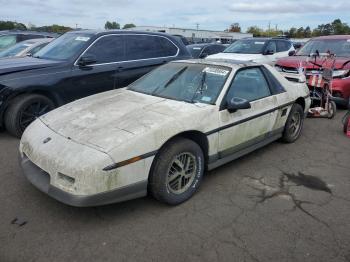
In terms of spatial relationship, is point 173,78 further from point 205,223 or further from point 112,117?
point 205,223

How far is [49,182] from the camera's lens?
306cm

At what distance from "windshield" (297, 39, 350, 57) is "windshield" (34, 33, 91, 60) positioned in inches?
233

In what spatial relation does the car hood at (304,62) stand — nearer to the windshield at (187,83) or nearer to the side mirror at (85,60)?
the windshield at (187,83)

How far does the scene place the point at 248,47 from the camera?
36.7 ft

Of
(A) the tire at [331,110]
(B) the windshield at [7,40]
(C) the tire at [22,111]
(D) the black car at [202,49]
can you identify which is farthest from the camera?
(D) the black car at [202,49]

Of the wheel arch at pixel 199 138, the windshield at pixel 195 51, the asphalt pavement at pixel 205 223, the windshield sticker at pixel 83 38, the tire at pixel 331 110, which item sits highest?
the windshield sticker at pixel 83 38

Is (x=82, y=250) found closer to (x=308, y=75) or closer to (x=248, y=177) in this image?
(x=248, y=177)

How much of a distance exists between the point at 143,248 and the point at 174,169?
911 mm

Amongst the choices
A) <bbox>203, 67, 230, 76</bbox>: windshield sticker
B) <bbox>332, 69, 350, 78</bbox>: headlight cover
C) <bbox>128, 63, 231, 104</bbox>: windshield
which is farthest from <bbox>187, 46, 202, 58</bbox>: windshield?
<bbox>203, 67, 230, 76</bbox>: windshield sticker

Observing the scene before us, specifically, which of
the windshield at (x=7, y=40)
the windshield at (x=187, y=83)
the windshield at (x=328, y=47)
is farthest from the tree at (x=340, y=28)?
the windshield at (x=187, y=83)

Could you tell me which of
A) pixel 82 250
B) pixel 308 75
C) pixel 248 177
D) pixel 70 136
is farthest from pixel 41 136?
pixel 308 75

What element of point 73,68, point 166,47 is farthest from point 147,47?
point 73,68

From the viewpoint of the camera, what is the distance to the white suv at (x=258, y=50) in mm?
10516

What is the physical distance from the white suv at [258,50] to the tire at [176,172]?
7309 mm
